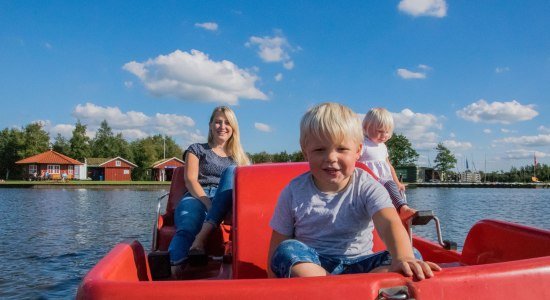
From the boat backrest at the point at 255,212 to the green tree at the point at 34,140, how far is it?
79.1 metres

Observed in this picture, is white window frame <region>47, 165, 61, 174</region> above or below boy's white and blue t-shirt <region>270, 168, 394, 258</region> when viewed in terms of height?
above

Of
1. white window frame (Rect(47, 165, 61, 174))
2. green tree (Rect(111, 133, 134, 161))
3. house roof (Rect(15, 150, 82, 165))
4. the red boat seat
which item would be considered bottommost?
the red boat seat

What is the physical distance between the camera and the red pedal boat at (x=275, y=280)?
1.72 m

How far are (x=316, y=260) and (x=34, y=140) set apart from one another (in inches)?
3194

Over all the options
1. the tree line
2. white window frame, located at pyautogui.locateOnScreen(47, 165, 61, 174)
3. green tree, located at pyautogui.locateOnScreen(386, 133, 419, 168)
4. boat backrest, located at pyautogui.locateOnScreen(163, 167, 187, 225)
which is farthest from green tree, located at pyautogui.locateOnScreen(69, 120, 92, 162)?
boat backrest, located at pyautogui.locateOnScreen(163, 167, 187, 225)

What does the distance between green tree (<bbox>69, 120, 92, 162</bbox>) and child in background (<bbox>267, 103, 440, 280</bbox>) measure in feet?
270

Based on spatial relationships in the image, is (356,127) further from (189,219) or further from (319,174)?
(189,219)

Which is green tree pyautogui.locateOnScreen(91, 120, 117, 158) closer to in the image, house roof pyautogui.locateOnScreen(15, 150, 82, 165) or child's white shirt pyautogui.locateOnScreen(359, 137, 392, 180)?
house roof pyautogui.locateOnScreen(15, 150, 82, 165)

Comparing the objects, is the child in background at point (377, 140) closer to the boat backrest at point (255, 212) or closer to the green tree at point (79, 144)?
the boat backrest at point (255, 212)

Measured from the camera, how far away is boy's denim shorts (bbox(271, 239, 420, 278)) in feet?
7.09

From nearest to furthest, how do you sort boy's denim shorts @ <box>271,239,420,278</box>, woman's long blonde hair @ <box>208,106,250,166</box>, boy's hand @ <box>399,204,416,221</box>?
boy's denim shorts @ <box>271,239,420,278</box>
boy's hand @ <box>399,204,416,221</box>
woman's long blonde hair @ <box>208,106,250,166</box>

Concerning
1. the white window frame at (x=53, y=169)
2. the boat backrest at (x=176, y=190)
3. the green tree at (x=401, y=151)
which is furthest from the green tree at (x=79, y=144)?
the boat backrest at (x=176, y=190)

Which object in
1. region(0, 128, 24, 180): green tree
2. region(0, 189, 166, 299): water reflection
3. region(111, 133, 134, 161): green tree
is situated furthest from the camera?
region(111, 133, 134, 161): green tree

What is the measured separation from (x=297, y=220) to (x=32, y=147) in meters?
80.4
